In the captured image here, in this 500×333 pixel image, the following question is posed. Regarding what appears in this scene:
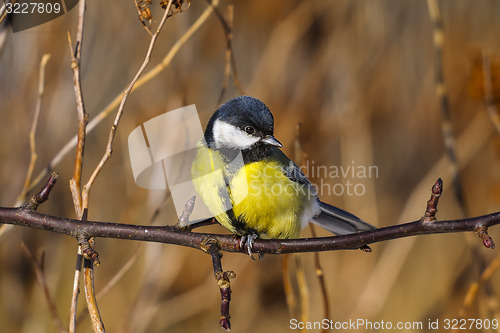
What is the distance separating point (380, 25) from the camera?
3250 mm

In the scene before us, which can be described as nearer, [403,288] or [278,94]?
[278,94]

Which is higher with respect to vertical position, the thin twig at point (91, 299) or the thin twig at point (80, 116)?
the thin twig at point (80, 116)

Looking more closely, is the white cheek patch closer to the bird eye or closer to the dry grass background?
the bird eye

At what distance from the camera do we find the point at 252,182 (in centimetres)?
204

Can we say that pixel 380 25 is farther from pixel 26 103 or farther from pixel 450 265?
pixel 26 103

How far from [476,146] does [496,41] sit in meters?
0.94

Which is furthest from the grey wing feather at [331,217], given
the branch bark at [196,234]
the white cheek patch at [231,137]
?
the branch bark at [196,234]

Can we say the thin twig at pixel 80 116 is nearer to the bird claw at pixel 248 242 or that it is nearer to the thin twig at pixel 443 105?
the bird claw at pixel 248 242

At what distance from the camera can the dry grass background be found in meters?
3.01

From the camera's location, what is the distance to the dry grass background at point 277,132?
118 inches

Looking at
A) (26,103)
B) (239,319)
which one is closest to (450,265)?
(239,319)
